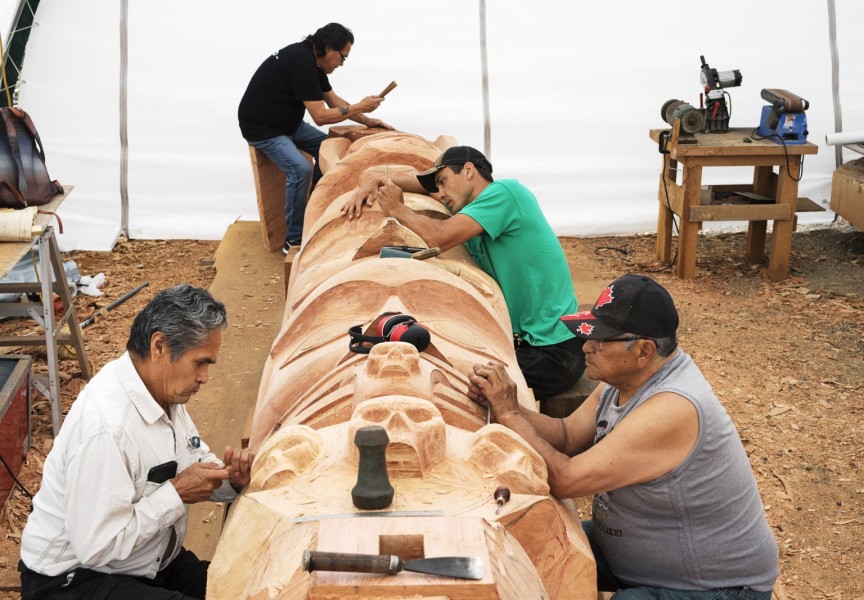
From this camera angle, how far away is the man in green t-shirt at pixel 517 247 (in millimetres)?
3975

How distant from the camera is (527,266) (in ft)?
13.4

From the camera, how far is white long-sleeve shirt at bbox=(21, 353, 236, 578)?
232cm

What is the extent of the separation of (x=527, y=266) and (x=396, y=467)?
2095 mm

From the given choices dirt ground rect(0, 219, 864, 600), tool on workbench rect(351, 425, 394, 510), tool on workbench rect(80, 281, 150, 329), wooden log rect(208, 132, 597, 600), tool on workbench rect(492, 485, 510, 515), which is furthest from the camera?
tool on workbench rect(80, 281, 150, 329)

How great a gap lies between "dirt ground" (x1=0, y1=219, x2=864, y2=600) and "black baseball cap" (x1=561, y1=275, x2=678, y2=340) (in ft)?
6.06

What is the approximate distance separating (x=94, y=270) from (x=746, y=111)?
5.53 meters

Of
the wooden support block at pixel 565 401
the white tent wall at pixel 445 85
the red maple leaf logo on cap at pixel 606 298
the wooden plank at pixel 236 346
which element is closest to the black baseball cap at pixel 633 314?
the red maple leaf logo on cap at pixel 606 298

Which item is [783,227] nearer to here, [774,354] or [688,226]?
[688,226]

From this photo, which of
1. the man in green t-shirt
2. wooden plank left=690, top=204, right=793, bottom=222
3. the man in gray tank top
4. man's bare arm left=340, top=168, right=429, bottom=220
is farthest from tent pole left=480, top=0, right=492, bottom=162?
the man in gray tank top

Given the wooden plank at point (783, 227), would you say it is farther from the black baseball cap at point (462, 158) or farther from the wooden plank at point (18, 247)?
the wooden plank at point (18, 247)

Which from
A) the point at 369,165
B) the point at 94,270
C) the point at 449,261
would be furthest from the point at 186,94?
the point at 449,261

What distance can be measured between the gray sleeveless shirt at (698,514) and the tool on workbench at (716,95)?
4630 millimetres

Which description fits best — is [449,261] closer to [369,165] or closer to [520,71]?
[369,165]

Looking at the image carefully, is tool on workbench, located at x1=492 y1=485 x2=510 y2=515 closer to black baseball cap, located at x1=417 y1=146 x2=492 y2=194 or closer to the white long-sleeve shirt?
the white long-sleeve shirt
